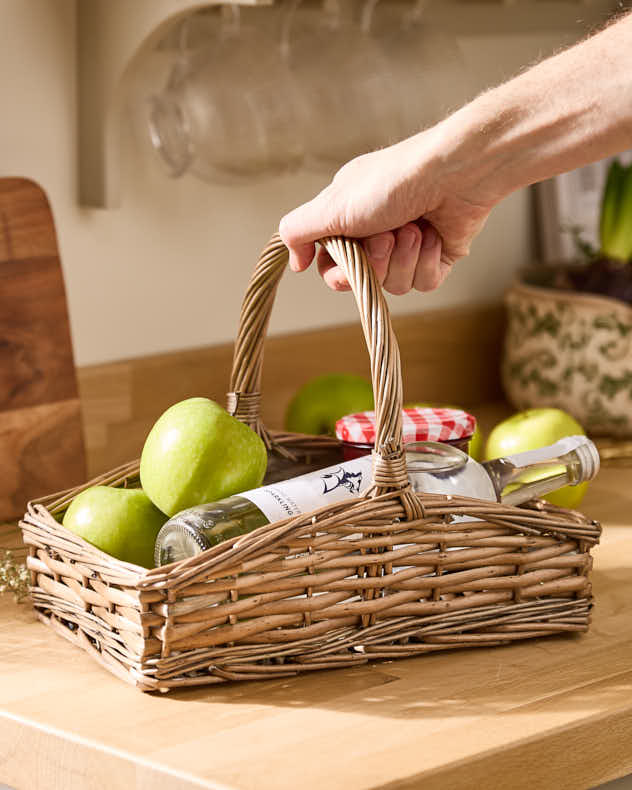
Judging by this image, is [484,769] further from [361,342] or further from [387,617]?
[361,342]

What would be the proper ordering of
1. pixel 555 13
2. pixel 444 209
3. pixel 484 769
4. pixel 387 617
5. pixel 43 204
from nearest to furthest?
1. pixel 484 769
2. pixel 387 617
3. pixel 444 209
4. pixel 43 204
5. pixel 555 13

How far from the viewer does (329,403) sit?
1303mm

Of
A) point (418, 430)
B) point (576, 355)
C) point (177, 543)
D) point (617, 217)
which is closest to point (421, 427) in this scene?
point (418, 430)

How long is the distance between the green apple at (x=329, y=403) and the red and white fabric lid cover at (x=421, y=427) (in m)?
0.26

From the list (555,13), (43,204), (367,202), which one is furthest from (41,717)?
(555,13)

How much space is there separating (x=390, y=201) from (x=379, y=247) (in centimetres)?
10

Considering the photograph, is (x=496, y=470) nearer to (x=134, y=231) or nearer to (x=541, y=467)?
(x=541, y=467)

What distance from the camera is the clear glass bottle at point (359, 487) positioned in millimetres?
833

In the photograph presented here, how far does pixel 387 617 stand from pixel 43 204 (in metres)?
0.59

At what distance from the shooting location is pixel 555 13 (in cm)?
176

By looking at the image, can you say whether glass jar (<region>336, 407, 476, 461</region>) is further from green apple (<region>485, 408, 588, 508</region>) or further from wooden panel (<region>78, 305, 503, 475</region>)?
wooden panel (<region>78, 305, 503, 475</region>)

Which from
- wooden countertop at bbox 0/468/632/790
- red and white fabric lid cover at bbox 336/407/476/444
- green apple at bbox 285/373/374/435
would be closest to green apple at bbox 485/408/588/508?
green apple at bbox 285/373/374/435

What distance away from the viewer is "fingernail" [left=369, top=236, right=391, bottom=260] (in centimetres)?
99

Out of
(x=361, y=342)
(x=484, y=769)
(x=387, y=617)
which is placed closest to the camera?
(x=484, y=769)
